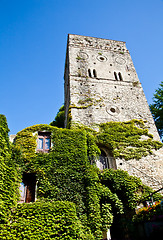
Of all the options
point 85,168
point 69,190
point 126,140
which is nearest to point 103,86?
point 126,140

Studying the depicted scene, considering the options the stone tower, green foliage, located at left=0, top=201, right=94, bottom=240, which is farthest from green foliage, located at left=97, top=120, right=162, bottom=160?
green foliage, located at left=0, top=201, right=94, bottom=240

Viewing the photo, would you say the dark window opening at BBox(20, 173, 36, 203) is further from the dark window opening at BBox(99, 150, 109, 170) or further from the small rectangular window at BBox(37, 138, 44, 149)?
the dark window opening at BBox(99, 150, 109, 170)

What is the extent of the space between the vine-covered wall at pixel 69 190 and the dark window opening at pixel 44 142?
0.28 m

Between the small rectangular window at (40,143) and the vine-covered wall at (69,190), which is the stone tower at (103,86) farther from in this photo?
the small rectangular window at (40,143)

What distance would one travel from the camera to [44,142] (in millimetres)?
11719

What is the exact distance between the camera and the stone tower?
1555 centimetres

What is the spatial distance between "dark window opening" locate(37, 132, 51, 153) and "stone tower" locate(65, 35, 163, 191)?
326cm

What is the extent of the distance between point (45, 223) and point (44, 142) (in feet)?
15.4

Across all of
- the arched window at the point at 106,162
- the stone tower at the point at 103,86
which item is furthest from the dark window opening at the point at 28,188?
the stone tower at the point at 103,86

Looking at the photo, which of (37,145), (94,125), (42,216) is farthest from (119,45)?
(42,216)

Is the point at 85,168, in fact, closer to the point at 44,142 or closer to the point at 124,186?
the point at 124,186

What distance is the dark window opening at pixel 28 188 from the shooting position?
31.0ft

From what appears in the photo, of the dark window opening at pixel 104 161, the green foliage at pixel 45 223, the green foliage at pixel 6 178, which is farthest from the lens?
the dark window opening at pixel 104 161

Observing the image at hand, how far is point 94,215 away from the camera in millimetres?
9227
